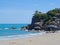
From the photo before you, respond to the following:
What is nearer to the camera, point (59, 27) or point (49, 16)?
point (59, 27)

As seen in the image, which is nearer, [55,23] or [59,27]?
[59,27]

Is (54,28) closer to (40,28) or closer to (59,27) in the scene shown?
(59,27)

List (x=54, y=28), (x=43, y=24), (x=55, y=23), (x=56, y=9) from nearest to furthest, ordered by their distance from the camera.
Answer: (x=54, y=28), (x=55, y=23), (x=43, y=24), (x=56, y=9)

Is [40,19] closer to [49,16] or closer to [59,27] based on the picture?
[49,16]

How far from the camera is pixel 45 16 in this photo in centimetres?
6912

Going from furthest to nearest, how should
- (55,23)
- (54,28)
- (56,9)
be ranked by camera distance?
(56,9) < (55,23) < (54,28)

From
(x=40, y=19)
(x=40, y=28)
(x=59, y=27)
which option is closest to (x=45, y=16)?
(x=40, y=19)

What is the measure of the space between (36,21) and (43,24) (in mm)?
2928

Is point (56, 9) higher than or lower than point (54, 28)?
higher

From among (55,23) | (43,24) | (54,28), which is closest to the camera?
(54,28)

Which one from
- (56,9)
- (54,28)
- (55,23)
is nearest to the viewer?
(54,28)

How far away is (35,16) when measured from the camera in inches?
2771

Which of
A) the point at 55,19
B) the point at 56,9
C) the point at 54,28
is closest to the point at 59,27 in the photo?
the point at 54,28

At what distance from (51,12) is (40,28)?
1068 centimetres
